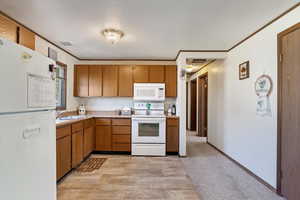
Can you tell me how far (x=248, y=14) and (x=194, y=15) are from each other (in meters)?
0.67

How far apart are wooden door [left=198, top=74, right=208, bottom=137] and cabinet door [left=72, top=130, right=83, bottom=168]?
4.27 metres

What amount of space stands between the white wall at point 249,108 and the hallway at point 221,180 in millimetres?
174

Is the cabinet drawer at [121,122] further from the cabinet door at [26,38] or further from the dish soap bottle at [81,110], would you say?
the cabinet door at [26,38]

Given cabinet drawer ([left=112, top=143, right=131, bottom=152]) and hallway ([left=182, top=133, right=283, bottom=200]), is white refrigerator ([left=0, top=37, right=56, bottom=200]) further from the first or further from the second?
cabinet drawer ([left=112, top=143, right=131, bottom=152])

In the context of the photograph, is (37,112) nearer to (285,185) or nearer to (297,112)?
(297,112)

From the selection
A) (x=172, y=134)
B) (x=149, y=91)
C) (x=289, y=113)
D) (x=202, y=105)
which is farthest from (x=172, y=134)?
(x=202, y=105)

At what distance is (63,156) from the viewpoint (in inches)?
113

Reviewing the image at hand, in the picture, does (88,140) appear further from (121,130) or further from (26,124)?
(26,124)

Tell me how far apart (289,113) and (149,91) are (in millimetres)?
2828

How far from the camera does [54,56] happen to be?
12.0 feet

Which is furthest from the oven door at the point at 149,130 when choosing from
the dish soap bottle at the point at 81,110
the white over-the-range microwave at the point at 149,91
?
the dish soap bottle at the point at 81,110

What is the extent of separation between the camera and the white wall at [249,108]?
8.38ft

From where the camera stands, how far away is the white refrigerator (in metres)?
0.95

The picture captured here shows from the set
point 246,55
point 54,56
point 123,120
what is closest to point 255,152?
point 246,55
